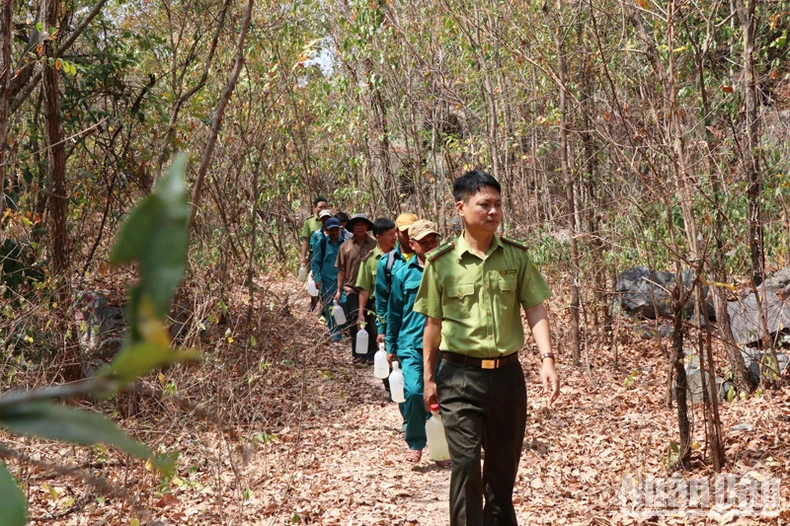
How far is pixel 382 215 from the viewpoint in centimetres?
1551

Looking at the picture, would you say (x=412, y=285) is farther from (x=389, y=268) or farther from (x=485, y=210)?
(x=485, y=210)

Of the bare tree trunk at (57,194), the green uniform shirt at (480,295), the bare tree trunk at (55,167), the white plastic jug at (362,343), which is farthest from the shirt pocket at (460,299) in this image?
the white plastic jug at (362,343)

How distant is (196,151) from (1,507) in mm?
12081

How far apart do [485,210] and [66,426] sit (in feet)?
13.5

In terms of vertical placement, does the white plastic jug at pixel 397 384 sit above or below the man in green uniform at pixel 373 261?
below

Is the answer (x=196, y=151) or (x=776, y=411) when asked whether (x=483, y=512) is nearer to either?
(x=776, y=411)

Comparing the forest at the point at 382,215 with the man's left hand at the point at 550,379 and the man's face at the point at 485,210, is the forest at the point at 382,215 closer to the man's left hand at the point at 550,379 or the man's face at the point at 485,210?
the man's face at the point at 485,210

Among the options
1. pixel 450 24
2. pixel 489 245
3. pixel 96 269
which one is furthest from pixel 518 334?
pixel 450 24

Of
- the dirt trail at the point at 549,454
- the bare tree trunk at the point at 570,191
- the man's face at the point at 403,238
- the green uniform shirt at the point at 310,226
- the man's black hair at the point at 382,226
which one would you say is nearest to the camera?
the dirt trail at the point at 549,454

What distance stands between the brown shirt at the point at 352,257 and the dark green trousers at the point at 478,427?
21.4 feet

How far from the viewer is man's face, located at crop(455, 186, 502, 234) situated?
4.50 m

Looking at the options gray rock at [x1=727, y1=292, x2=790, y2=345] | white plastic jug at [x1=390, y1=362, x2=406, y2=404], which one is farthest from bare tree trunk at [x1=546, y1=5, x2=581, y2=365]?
white plastic jug at [x1=390, y1=362, x2=406, y2=404]

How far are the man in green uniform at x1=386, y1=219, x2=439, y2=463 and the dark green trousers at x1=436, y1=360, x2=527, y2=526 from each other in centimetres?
209

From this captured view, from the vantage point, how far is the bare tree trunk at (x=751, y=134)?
693 cm
